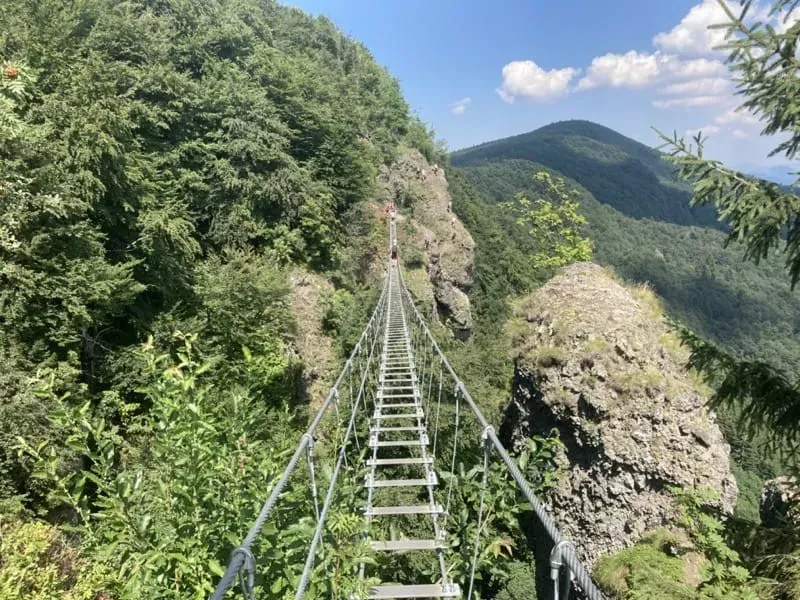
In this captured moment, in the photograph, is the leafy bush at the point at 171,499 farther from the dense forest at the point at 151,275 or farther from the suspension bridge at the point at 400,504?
the suspension bridge at the point at 400,504

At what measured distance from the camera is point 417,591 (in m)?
2.55

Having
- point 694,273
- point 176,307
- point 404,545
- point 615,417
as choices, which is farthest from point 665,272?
point 404,545

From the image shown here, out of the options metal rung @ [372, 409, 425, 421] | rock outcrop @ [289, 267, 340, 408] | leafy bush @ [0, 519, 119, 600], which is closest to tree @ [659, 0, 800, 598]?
metal rung @ [372, 409, 425, 421]

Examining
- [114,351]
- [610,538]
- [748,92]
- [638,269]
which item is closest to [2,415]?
[114,351]

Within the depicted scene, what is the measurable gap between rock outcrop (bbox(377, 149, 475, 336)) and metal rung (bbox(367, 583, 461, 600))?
15.4 metres

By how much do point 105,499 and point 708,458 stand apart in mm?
6343

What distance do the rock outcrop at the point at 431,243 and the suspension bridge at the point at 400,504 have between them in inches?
411

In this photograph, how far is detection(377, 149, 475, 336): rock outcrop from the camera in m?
19.6

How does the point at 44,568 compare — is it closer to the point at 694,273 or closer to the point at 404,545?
the point at 404,545

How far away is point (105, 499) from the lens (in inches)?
62.9

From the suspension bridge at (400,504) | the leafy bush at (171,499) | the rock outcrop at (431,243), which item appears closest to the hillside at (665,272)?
the rock outcrop at (431,243)

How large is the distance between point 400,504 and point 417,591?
199 centimetres

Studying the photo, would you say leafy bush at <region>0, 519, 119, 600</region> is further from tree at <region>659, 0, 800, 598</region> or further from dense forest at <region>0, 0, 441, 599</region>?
tree at <region>659, 0, 800, 598</region>

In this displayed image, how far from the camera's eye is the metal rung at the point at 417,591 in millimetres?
2459
